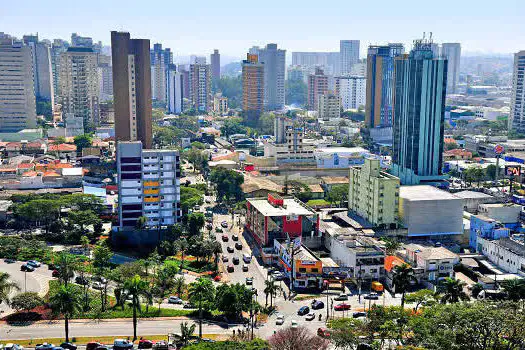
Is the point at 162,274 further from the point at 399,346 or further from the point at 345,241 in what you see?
the point at 399,346

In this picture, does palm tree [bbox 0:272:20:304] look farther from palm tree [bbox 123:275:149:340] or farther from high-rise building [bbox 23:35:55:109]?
high-rise building [bbox 23:35:55:109]

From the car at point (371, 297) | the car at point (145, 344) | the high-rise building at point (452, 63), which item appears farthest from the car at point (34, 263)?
the high-rise building at point (452, 63)

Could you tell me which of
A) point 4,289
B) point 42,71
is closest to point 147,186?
point 4,289

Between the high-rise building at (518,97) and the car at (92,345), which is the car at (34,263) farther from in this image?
the high-rise building at (518,97)

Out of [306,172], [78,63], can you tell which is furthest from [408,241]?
[78,63]

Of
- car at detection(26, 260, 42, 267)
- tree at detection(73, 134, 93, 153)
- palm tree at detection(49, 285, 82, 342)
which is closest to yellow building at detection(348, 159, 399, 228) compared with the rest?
car at detection(26, 260, 42, 267)

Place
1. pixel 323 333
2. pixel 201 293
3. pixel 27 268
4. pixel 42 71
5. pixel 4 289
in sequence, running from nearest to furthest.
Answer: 1. pixel 323 333
2. pixel 201 293
3. pixel 4 289
4. pixel 27 268
5. pixel 42 71

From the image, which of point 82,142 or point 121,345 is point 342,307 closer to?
point 121,345
